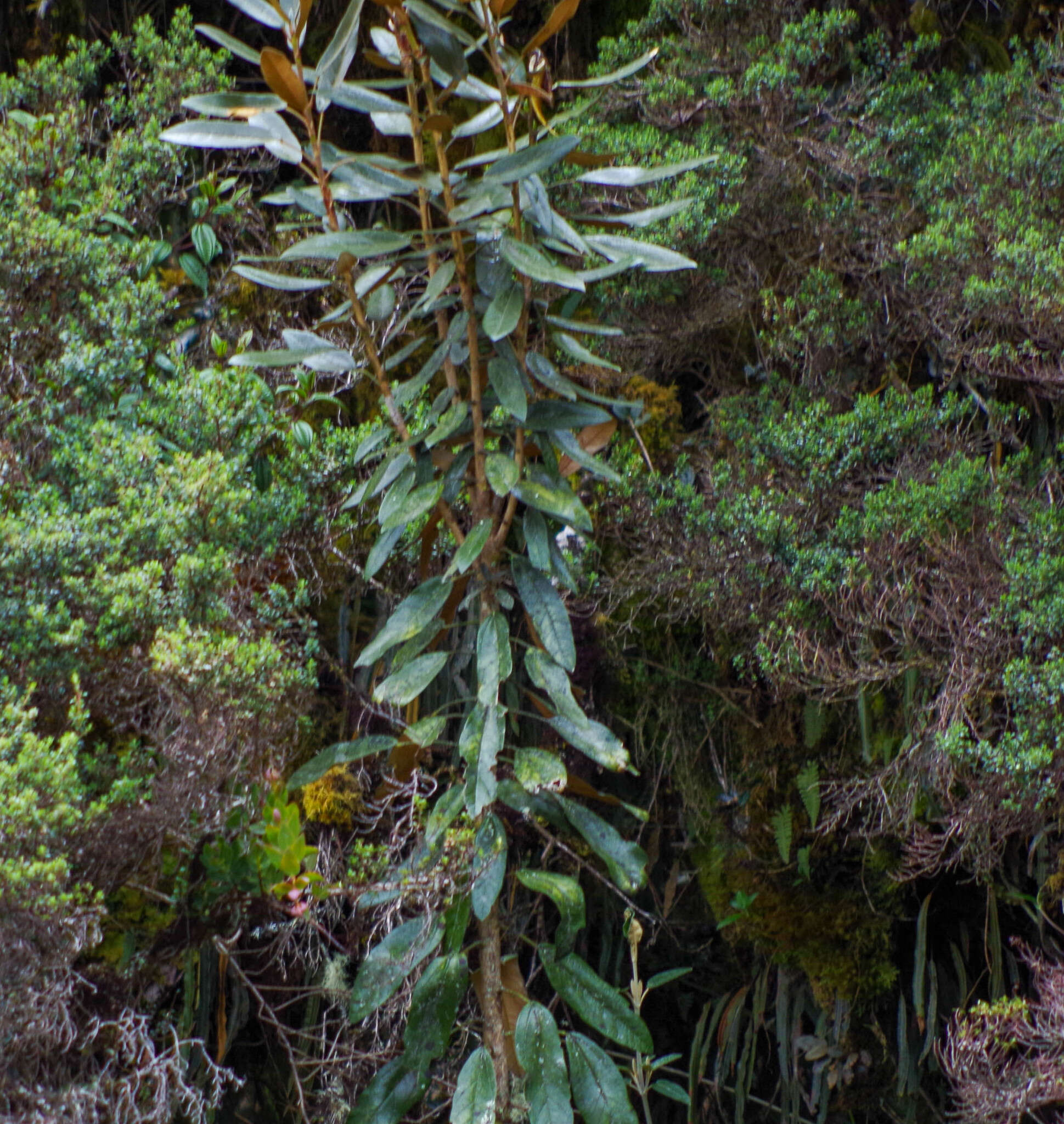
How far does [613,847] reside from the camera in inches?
70.4

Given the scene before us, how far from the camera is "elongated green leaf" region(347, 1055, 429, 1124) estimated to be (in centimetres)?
178

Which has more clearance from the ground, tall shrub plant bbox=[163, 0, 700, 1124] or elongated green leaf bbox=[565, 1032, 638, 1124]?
tall shrub plant bbox=[163, 0, 700, 1124]

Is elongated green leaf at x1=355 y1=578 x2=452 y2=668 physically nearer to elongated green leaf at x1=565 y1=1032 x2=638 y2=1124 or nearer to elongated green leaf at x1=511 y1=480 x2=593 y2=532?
elongated green leaf at x1=511 y1=480 x2=593 y2=532

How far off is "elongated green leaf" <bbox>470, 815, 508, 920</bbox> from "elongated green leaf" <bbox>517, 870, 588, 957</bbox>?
5cm

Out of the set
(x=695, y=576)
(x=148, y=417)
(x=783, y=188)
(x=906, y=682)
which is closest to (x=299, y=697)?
(x=148, y=417)

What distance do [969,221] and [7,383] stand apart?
1.85m

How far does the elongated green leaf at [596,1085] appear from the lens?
1.71m

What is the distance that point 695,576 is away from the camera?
7.18 feet

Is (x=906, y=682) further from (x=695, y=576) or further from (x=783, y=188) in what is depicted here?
(x=783, y=188)

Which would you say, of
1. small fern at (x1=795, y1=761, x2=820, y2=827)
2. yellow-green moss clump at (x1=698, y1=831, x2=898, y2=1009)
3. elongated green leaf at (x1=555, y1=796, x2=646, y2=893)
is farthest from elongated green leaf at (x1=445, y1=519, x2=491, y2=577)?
yellow-green moss clump at (x1=698, y1=831, x2=898, y2=1009)

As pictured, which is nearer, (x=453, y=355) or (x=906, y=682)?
(x=453, y=355)

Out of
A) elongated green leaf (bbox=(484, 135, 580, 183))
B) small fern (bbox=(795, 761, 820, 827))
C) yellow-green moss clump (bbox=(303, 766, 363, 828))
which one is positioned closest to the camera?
elongated green leaf (bbox=(484, 135, 580, 183))

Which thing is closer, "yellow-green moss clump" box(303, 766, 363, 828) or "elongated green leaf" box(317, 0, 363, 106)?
"elongated green leaf" box(317, 0, 363, 106)

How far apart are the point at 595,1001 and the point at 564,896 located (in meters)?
0.20
